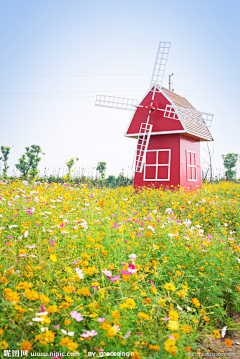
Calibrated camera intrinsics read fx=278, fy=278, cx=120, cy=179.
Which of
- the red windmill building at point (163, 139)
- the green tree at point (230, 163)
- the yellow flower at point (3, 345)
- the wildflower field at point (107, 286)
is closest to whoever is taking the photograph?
the yellow flower at point (3, 345)

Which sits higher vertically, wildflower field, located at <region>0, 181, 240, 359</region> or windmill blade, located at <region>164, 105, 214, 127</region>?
windmill blade, located at <region>164, 105, 214, 127</region>

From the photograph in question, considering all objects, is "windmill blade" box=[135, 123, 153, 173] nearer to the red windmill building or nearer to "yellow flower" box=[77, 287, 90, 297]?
the red windmill building

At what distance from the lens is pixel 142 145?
41.5 feet

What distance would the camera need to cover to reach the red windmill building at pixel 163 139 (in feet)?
39.4

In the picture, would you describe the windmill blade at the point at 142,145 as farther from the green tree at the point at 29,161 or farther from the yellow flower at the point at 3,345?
the green tree at the point at 29,161

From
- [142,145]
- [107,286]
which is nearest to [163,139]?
[142,145]

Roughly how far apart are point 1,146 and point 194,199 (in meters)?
24.3

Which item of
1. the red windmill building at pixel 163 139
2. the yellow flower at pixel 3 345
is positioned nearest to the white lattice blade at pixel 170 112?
the red windmill building at pixel 163 139

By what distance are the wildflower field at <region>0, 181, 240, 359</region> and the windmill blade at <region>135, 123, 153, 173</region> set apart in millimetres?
7137

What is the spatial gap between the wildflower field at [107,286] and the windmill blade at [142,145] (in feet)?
23.4

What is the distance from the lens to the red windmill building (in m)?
12.0

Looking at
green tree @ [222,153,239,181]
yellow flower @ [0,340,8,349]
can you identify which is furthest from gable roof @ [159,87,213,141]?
green tree @ [222,153,239,181]

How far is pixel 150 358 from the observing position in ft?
7.27

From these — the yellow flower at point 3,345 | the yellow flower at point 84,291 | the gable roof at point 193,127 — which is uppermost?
the gable roof at point 193,127
